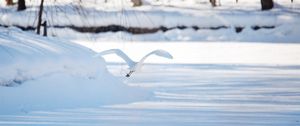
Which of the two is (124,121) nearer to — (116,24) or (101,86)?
(101,86)

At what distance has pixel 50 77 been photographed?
1013cm

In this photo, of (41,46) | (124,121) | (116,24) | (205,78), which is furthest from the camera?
(116,24)

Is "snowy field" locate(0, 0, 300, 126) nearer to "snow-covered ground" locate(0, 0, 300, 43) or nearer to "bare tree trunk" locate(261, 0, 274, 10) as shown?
"snow-covered ground" locate(0, 0, 300, 43)

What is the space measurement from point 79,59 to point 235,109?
2637 mm

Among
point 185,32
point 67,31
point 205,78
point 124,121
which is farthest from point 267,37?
point 124,121

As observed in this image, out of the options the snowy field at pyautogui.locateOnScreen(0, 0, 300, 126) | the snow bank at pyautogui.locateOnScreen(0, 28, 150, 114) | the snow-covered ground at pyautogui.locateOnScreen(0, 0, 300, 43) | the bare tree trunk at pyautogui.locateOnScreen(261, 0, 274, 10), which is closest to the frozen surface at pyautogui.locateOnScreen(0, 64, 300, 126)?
the snowy field at pyautogui.locateOnScreen(0, 0, 300, 126)

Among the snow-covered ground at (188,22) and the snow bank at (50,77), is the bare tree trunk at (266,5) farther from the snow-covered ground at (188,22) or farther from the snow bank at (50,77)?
the snow bank at (50,77)

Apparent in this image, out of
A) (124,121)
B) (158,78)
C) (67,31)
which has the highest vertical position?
(124,121)

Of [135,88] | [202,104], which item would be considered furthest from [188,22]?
[202,104]

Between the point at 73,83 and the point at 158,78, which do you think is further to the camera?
the point at 158,78

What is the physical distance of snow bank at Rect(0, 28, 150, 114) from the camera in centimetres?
961

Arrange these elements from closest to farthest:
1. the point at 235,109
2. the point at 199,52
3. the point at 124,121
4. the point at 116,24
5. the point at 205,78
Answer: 1. the point at 124,121
2. the point at 235,109
3. the point at 205,78
4. the point at 199,52
5. the point at 116,24

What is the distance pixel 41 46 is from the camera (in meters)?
10.6

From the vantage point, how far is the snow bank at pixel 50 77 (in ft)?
31.5
